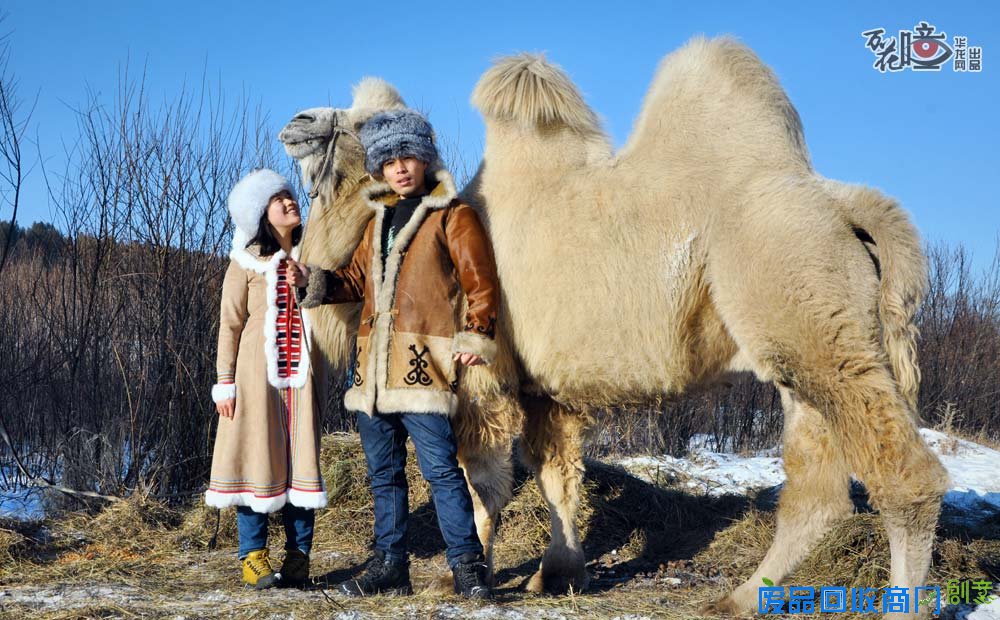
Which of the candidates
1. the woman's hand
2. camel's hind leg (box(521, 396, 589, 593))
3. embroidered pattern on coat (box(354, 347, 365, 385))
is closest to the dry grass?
camel's hind leg (box(521, 396, 589, 593))

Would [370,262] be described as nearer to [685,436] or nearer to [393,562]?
[393,562]

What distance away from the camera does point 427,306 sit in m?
3.67

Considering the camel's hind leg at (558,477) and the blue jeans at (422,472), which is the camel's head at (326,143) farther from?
the camel's hind leg at (558,477)

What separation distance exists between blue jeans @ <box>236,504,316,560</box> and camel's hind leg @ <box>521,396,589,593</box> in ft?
4.03

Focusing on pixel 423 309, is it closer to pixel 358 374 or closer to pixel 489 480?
pixel 358 374

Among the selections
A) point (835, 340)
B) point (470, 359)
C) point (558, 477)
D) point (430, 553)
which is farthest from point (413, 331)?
point (430, 553)

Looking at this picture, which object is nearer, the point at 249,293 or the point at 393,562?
the point at 393,562

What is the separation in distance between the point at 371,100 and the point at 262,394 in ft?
5.73

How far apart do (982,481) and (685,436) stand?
12.9 ft

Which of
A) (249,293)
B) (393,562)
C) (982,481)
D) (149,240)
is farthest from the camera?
(982,481)

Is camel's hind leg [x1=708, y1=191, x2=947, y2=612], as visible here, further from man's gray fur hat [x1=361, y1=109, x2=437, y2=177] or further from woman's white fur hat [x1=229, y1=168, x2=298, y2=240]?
woman's white fur hat [x1=229, y1=168, x2=298, y2=240]

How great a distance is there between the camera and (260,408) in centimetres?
404

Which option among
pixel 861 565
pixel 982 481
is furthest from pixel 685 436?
pixel 861 565

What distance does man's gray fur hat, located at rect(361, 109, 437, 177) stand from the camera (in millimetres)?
3795
